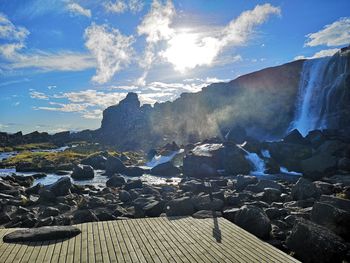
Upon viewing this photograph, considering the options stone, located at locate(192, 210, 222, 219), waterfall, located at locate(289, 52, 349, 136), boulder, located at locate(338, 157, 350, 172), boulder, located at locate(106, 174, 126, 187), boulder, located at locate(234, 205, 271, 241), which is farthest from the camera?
waterfall, located at locate(289, 52, 349, 136)

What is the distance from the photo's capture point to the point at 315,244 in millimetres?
15484

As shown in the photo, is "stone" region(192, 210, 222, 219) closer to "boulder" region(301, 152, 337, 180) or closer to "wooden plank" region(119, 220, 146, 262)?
"wooden plank" region(119, 220, 146, 262)

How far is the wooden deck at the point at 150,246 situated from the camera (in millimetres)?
14084

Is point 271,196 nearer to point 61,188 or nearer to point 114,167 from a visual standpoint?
point 61,188

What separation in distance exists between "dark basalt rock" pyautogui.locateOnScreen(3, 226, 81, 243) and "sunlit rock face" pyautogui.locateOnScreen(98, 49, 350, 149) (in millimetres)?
74428

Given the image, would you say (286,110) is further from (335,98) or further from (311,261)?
(311,261)

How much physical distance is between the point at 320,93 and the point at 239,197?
228 feet

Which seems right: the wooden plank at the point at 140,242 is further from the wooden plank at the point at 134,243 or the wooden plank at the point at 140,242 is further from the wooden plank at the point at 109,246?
the wooden plank at the point at 109,246

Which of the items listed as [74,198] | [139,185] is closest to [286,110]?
[139,185]

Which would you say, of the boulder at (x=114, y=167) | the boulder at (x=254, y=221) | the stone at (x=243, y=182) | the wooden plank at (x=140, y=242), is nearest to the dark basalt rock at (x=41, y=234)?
the wooden plank at (x=140, y=242)

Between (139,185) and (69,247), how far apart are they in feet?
84.8

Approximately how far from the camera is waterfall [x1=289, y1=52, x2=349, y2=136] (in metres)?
81.2

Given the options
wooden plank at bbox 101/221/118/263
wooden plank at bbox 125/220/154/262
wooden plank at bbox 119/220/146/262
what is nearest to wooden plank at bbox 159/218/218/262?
wooden plank at bbox 125/220/154/262

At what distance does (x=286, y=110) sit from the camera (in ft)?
350
